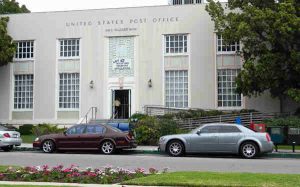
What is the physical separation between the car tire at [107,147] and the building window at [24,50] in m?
15.4

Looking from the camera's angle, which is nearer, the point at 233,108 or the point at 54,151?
the point at 54,151

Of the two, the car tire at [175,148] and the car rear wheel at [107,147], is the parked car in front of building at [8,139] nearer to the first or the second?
the car rear wheel at [107,147]

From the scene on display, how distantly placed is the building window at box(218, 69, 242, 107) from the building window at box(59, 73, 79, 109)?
965 cm

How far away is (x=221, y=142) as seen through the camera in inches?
791

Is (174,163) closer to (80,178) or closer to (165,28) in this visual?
(80,178)

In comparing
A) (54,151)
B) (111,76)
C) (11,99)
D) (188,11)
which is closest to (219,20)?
(188,11)

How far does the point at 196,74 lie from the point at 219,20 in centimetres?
465

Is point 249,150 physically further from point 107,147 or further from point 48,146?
point 48,146

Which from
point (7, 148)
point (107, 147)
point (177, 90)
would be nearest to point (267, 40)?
point (177, 90)

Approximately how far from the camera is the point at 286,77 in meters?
27.8

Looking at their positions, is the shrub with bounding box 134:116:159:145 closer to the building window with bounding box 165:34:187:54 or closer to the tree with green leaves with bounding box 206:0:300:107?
the tree with green leaves with bounding box 206:0:300:107

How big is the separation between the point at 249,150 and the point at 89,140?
6.95m

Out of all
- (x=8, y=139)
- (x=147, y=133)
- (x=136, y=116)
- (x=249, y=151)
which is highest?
(x=136, y=116)

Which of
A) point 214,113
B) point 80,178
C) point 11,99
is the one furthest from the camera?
point 11,99
